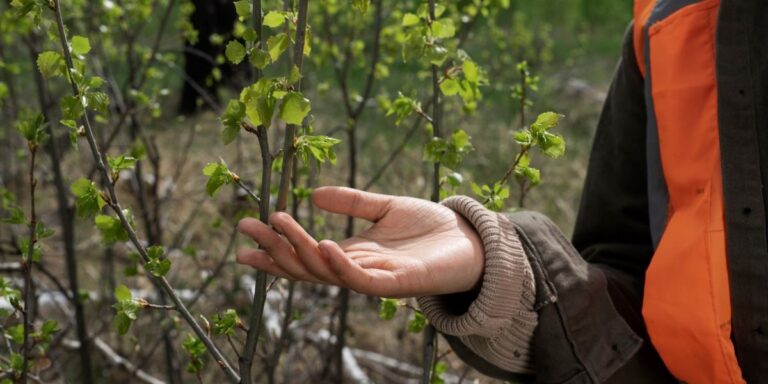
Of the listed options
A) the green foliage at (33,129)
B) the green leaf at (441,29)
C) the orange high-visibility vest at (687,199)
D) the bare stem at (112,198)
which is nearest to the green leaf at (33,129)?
the green foliage at (33,129)

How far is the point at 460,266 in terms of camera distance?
1266 mm

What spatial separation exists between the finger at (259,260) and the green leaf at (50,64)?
0.33 meters

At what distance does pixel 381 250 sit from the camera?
124cm

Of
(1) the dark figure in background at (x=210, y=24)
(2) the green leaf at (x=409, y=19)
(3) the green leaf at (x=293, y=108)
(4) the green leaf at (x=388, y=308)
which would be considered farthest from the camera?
(1) the dark figure in background at (x=210, y=24)

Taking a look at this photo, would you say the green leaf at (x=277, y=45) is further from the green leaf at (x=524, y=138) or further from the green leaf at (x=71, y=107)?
the green leaf at (x=524, y=138)

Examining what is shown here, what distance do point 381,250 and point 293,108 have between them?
37 centimetres

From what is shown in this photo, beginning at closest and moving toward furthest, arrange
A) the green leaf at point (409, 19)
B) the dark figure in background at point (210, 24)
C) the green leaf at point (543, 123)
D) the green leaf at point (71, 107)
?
the green leaf at point (71, 107)
the green leaf at point (543, 123)
the green leaf at point (409, 19)
the dark figure in background at point (210, 24)

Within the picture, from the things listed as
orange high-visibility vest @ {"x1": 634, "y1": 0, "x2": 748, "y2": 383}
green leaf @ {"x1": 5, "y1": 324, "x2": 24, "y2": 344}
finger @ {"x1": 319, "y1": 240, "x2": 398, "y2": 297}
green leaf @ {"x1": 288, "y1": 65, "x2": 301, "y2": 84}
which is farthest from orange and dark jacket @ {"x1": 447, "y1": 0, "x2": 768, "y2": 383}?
green leaf @ {"x1": 5, "y1": 324, "x2": 24, "y2": 344}

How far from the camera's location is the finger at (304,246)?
3.49 ft

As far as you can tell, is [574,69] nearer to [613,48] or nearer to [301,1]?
[613,48]

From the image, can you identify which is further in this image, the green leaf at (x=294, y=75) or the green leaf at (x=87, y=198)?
the green leaf at (x=87, y=198)

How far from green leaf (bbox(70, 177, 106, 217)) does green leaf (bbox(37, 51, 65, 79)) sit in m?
0.14

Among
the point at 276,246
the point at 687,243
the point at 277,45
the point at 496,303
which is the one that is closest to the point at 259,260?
the point at 276,246

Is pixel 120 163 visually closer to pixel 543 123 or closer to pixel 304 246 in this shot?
pixel 304 246
